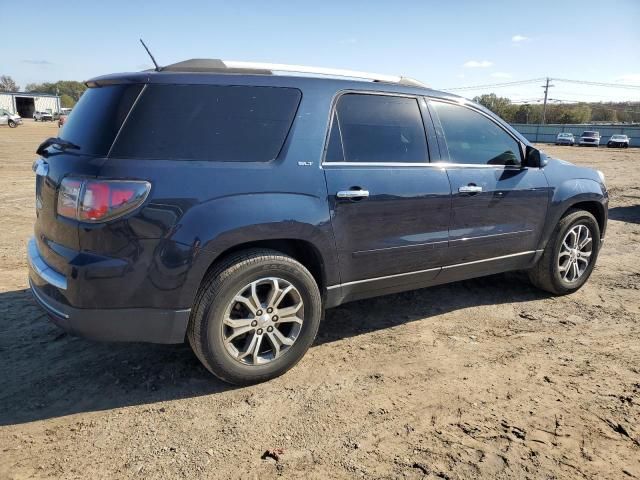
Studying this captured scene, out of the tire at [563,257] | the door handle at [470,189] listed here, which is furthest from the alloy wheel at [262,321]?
the tire at [563,257]

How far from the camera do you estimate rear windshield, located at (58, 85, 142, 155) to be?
2.67m

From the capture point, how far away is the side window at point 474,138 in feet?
12.7

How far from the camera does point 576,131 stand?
192 feet

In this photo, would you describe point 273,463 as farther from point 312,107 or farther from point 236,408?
point 312,107

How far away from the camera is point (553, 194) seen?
174 inches

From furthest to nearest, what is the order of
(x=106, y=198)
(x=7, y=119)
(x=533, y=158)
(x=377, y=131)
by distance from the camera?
(x=7, y=119) < (x=533, y=158) < (x=377, y=131) < (x=106, y=198)

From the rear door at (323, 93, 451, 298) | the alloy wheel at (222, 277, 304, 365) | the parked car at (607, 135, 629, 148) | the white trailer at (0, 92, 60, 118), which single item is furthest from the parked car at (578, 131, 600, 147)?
the white trailer at (0, 92, 60, 118)

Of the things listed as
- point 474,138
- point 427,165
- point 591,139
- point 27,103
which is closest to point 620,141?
point 591,139

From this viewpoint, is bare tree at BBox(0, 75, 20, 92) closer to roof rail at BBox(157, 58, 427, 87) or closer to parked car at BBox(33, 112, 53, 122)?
parked car at BBox(33, 112, 53, 122)

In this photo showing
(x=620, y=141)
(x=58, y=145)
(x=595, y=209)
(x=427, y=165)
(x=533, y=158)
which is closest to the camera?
(x=58, y=145)

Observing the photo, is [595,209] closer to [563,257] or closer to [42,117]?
[563,257]

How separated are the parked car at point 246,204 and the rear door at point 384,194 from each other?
1 centimetres

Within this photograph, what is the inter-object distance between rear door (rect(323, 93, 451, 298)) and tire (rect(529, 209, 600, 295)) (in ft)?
4.81

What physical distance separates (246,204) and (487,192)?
2.15 meters
